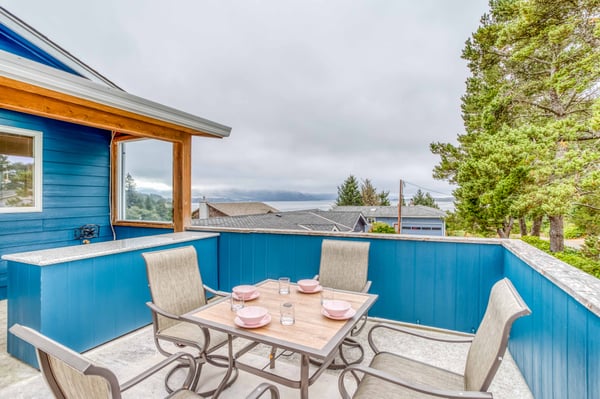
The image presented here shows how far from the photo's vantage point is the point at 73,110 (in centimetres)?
296

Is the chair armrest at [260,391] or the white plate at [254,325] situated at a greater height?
the white plate at [254,325]

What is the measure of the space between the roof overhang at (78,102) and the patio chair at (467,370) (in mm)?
3163

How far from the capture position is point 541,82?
848 centimetres

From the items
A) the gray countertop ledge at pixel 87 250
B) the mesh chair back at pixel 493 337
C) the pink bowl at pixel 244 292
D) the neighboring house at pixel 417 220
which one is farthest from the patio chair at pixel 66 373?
the neighboring house at pixel 417 220

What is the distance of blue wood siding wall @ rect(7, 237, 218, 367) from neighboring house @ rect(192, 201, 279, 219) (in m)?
12.5

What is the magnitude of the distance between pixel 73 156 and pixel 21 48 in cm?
158

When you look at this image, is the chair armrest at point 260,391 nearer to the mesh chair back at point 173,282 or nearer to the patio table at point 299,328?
the patio table at point 299,328

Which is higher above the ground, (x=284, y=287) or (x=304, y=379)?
(x=284, y=287)

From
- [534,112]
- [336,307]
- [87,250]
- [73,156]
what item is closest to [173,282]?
[87,250]

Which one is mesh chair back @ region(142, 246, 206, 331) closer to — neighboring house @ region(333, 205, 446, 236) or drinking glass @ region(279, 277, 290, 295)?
drinking glass @ region(279, 277, 290, 295)

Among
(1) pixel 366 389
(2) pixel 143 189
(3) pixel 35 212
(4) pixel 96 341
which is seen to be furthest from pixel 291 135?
(1) pixel 366 389

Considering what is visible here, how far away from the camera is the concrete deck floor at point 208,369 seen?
2.24 metres

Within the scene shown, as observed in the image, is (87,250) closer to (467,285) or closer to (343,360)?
(343,360)

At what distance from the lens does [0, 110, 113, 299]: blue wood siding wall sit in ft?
13.2
